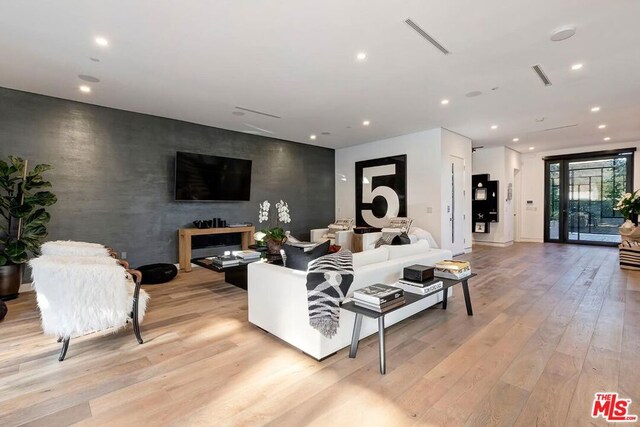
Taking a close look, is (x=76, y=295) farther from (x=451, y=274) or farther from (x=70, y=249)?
(x=451, y=274)

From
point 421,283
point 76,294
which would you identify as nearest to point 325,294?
point 421,283

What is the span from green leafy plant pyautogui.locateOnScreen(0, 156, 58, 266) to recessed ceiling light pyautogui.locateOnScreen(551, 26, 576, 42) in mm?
6155

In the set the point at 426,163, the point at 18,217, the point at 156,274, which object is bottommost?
the point at 156,274

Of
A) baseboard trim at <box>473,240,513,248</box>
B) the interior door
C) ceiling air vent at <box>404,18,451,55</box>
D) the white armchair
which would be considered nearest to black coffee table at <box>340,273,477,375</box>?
the white armchair

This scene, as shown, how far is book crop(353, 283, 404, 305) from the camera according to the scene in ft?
6.98

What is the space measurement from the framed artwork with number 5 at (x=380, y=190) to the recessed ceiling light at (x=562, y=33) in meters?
4.02

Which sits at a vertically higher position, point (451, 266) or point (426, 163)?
point (426, 163)

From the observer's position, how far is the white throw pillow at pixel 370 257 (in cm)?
273

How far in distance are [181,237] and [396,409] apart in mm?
4928

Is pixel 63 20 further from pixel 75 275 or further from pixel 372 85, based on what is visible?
pixel 372 85

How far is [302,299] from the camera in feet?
7.75

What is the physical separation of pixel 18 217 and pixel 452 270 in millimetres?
5418

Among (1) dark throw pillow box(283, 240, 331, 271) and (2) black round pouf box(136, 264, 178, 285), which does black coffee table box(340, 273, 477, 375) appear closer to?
(1) dark throw pillow box(283, 240, 331, 271)

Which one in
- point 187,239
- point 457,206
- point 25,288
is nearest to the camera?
point 25,288
